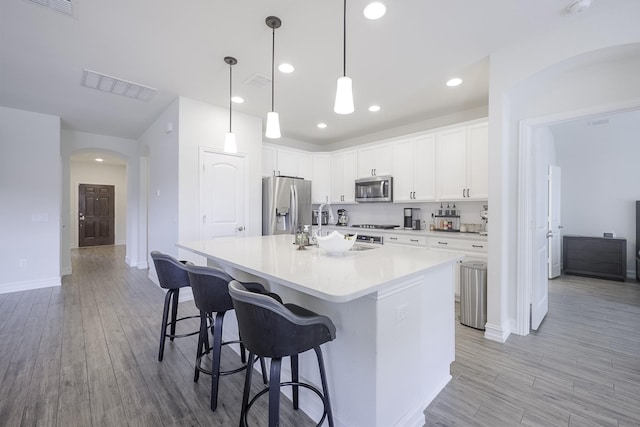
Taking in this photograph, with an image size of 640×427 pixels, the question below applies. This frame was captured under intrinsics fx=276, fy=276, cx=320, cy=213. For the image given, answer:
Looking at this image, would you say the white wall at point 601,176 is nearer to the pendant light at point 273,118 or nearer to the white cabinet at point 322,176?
the white cabinet at point 322,176

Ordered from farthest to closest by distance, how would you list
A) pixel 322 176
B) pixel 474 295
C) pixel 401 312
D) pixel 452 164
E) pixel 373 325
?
pixel 322 176 < pixel 452 164 < pixel 474 295 < pixel 401 312 < pixel 373 325

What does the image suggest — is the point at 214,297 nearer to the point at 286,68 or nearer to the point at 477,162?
the point at 286,68

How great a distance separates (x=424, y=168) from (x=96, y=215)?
10091 mm

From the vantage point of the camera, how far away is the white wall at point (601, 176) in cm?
475

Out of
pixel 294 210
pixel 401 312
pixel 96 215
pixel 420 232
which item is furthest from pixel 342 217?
pixel 96 215

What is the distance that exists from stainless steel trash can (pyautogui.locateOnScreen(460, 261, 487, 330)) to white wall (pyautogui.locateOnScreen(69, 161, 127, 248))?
10.3 m

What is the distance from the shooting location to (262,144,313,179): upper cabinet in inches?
202

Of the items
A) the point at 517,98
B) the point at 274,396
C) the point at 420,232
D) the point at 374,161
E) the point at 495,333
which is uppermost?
the point at 517,98

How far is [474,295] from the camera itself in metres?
2.88

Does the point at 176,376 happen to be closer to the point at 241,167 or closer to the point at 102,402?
the point at 102,402

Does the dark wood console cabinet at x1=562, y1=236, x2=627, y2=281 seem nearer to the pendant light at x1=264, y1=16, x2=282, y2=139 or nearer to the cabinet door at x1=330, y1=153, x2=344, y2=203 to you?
the cabinet door at x1=330, y1=153, x2=344, y2=203

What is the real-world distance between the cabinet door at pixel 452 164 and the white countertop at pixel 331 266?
7.14ft

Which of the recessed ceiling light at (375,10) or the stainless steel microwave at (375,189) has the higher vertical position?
the recessed ceiling light at (375,10)

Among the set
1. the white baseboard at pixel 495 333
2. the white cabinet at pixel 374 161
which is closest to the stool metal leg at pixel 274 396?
the white baseboard at pixel 495 333
